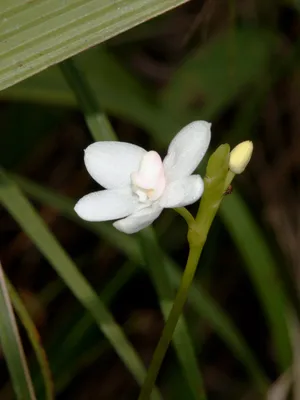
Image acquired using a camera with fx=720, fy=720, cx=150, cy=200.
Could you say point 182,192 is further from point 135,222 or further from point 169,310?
point 169,310

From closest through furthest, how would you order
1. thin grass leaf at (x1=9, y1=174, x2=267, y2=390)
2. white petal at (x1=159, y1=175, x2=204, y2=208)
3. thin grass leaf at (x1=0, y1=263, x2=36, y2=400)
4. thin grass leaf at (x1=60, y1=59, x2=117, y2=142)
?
1. white petal at (x1=159, y1=175, x2=204, y2=208)
2. thin grass leaf at (x1=0, y1=263, x2=36, y2=400)
3. thin grass leaf at (x1=60, y1=59, x2=117, y2=142)
4. thin grass leaf at (x1=9, y1=174, x2=267, y2=390)

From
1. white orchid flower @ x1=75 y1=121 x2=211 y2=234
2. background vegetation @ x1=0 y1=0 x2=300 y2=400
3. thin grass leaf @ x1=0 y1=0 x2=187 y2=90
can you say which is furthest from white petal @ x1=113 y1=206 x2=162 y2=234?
background vegetation @ x1=0 y1=0 x2=300 y2=400

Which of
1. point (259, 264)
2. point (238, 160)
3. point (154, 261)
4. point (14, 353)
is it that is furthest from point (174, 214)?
point (238, 160)

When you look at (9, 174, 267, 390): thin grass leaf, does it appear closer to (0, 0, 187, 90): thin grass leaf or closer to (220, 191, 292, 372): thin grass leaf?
(220, 191, 292, 372): thin grass leaf

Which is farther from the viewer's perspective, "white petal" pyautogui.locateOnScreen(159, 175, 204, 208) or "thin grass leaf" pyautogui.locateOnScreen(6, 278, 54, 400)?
"thin grass leaf" pyautogui.locateOnScreen(6, 278, 54, 400)

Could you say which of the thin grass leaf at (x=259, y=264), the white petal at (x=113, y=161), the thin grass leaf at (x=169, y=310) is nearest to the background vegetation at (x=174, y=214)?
the thin grass leaf at (x=259, y=264)

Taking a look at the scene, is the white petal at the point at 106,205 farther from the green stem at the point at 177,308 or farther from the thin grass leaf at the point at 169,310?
the thin grass leaf at the point at 169,310

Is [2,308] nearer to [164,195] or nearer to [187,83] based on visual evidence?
[164,195]
